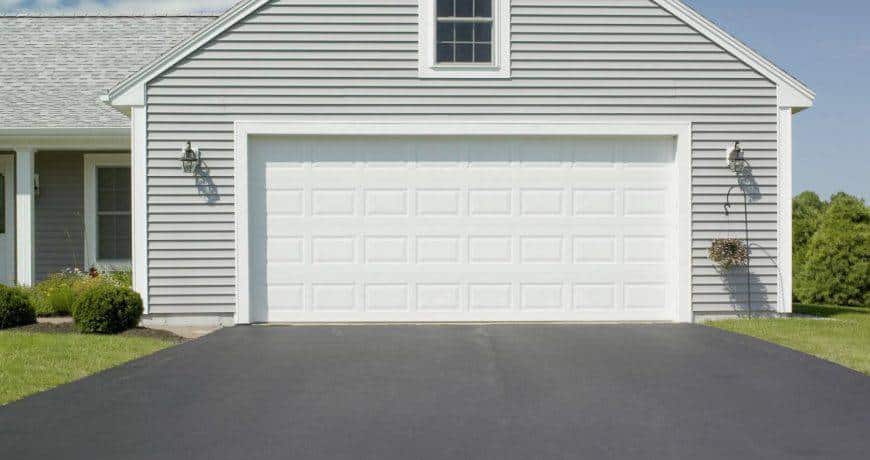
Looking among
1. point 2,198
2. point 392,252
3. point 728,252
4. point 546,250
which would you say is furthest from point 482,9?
point 2,198

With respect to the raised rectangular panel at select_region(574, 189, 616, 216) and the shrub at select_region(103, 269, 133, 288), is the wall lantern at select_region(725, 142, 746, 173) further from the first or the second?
the shrub at select_region(103, 269, 133, 288)

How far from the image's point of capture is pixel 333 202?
11.6 m

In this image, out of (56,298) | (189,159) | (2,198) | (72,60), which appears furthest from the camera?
(72,60)

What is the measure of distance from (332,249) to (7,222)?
259 inches

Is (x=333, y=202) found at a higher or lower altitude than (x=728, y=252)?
higher

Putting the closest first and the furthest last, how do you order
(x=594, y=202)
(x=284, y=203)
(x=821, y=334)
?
(x=821, y=334) → (x=284, y=203) → (x=594, y=202)

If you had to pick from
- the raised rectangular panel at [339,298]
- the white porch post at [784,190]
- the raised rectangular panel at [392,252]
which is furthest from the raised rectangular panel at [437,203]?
the white porch post at [784,190]

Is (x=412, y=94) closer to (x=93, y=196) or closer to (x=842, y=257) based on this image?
(x=93, y=196)

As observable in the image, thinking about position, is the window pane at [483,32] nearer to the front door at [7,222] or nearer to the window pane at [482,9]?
the window pane at [482,9]

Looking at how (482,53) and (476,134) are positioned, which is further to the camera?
(482,53)

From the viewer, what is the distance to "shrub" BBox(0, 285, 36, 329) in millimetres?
10797

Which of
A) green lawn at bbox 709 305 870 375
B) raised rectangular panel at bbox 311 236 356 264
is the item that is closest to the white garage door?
raised rectangular panel at bbox 311 236 356 264

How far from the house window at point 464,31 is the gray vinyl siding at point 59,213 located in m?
7.05

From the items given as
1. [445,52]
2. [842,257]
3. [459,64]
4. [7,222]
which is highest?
[445,52]
